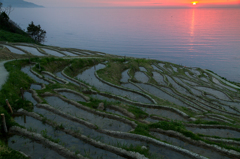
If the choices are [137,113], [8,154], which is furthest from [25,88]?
[137,113]

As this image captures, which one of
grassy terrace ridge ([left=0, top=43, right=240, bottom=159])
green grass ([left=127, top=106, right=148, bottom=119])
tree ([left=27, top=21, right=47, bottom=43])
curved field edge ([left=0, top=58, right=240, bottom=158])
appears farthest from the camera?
tree ([left=27, top=21, right=47, bottom=43])

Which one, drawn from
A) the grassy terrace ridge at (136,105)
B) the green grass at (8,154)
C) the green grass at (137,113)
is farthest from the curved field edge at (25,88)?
the green grass at (137,113)

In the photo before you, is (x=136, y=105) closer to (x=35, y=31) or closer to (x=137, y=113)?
(x=137, y=113)

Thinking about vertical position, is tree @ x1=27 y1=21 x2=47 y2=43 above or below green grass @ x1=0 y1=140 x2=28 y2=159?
above

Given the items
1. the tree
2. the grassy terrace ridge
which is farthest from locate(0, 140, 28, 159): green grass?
the tree

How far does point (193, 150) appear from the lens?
44.2 feet

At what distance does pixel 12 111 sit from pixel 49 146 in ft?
20.5

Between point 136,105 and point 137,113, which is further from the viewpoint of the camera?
point 136,105

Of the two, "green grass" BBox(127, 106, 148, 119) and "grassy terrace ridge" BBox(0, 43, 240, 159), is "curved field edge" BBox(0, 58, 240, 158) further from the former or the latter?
"green grass" BBox(127, 106, 148, 119)

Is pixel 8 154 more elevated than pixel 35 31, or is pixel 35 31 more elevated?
pixel 35 31

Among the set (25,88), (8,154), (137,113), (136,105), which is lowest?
(136,105)

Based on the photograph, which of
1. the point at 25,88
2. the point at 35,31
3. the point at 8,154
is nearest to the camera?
the point at 8,154

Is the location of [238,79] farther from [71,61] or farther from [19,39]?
[19,39]

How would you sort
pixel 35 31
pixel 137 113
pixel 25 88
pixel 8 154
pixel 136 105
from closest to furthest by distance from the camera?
pixel 8 154
pixel 137 113
pixel 136 105
pixel 25 88
pixel 35 31
